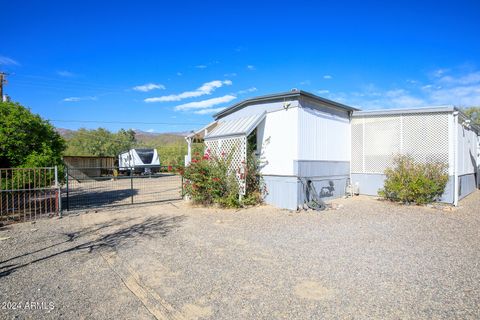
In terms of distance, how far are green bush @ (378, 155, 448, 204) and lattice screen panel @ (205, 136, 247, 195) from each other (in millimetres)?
4983

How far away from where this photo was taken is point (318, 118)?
9.26 metres

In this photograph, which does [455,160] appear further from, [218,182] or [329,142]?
[218,182]

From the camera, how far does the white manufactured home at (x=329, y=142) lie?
8523mm

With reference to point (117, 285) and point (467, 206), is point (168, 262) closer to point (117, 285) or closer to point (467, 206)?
point (117, 285)

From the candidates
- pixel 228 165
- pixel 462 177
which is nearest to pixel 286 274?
pixel 228 165

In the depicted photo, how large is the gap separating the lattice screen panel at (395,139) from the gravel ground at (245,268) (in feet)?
9.10

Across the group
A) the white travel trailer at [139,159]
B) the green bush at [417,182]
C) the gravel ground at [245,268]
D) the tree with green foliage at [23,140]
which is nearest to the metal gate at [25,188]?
the tree with green foliage at [23,140]

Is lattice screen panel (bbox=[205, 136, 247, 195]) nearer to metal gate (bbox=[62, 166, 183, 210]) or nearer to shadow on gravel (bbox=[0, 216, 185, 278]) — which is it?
metal gate (bbox=[62, 166, 183, 210])

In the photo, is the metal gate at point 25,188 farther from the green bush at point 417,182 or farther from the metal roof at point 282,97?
the green bush at point 417,182

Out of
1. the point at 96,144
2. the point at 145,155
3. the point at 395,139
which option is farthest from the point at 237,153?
the point at 96,144

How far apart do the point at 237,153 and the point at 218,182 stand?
117 centimetres

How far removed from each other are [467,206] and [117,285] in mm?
10423

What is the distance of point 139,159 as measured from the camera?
24.6m

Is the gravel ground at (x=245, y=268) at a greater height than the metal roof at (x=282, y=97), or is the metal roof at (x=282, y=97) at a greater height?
the metal roof at (x=282, y=97)
